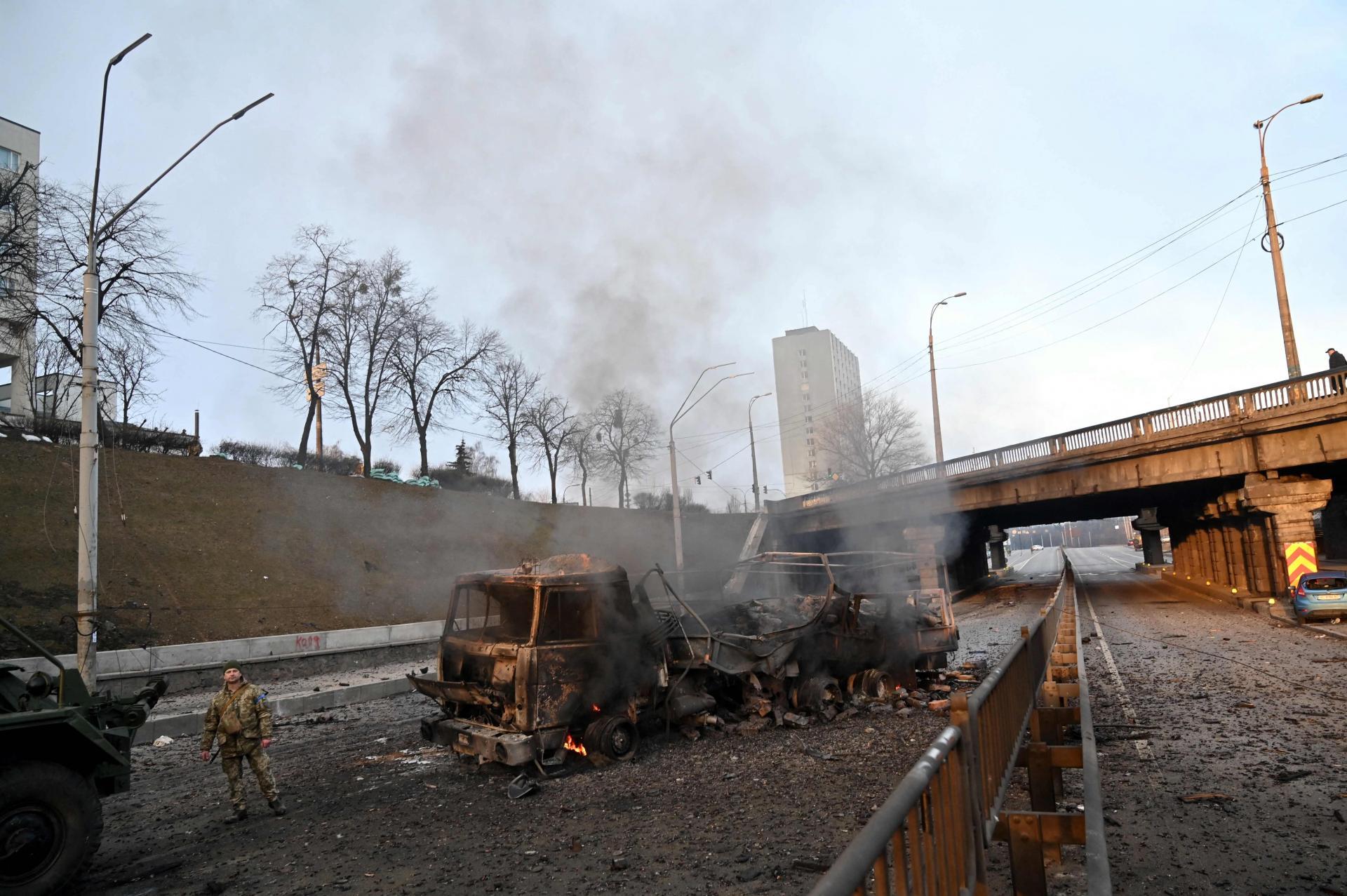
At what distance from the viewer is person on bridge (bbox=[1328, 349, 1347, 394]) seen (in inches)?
744

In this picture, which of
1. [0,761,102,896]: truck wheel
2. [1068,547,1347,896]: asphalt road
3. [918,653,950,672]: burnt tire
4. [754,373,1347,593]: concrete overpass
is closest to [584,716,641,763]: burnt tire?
[0,761,102,896]: truck wheel

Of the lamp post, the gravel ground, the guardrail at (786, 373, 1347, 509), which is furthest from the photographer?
the guardrail at (786, 373, 1347, 509)

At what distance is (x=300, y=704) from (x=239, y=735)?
6.33 metres

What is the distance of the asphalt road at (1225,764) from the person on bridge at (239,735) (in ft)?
22.1

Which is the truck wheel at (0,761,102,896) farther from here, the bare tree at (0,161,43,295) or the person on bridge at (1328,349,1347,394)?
the person on bridge at (1328,349,1347,394)

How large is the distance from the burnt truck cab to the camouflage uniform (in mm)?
1721

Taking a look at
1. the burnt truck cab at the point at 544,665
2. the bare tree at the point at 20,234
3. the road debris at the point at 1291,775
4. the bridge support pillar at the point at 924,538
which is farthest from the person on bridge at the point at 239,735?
the bridge support pillar at the point at 924,538

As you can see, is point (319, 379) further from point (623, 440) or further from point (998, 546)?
point (998, 546)

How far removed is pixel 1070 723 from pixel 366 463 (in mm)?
30839

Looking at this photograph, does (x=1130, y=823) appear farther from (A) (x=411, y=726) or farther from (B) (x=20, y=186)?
(B) (x=20, y=186)

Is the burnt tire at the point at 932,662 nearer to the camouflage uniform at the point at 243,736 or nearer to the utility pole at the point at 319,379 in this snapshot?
the camouflage uniform at the point at 243,736

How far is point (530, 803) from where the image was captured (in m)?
6.87

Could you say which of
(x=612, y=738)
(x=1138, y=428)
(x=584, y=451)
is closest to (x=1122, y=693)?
(x=612, y=738)

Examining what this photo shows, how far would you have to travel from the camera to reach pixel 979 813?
11.5ft
